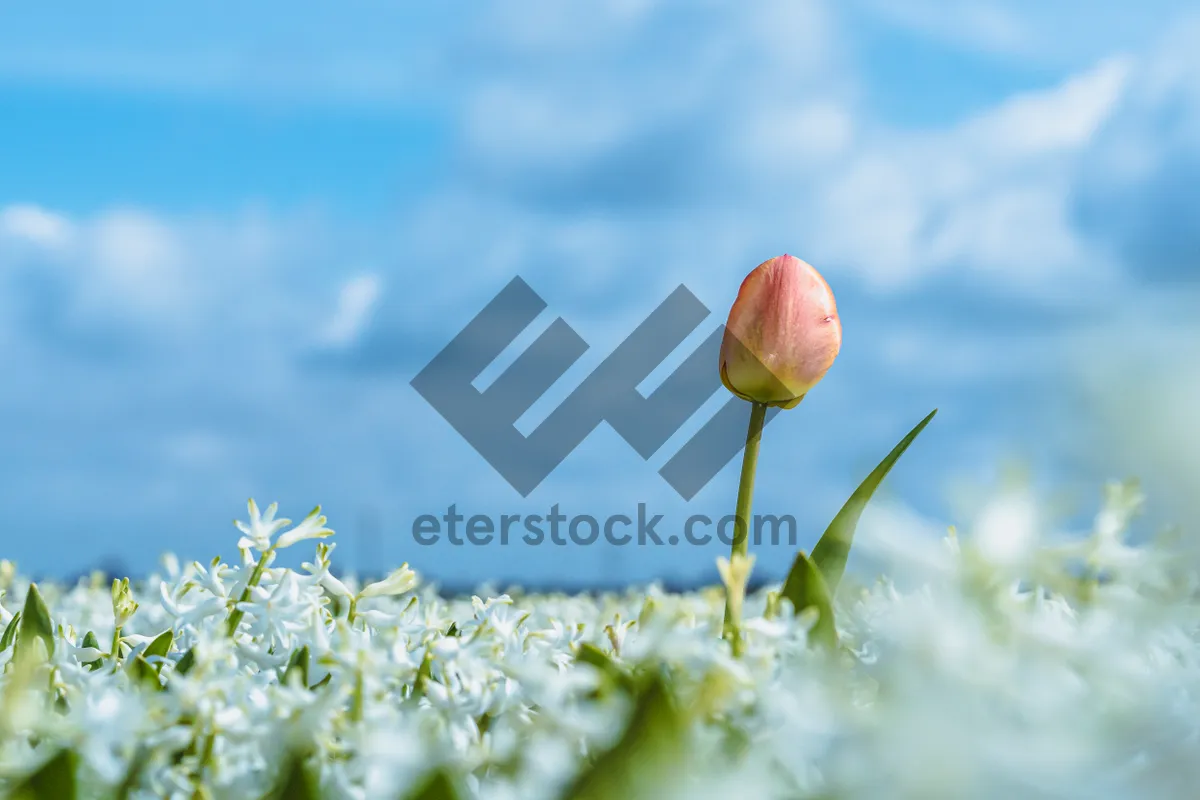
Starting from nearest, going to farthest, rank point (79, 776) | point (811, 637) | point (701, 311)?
1. point (79, 776)
2. point (811, 637)
3. point (701, 311)

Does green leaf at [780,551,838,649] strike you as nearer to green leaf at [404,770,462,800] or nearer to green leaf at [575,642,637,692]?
green leaf at [575,642,637,692]

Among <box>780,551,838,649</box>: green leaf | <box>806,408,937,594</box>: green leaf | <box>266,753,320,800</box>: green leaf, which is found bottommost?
<box>266,753,320,800</box>: green leaf

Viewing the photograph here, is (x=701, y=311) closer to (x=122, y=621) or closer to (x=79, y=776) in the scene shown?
(x=122, y=621)

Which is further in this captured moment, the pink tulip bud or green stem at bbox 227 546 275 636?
the pink tulip bud

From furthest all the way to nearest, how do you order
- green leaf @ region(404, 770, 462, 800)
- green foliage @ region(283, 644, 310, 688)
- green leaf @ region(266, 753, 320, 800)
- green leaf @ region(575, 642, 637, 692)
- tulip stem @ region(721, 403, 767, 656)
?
tulip stem @ region(721, 403, 767, 656)
green foliage @ region(283, 644, 310, 688)
green leaf @ region(575, 642, 637, 692)
green leaf @ region(266, 753, 320, 800)
green leaf @ region(404, 770, 462, 800)

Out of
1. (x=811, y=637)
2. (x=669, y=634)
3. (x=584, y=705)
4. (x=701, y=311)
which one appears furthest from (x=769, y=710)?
(x=701, y=311)

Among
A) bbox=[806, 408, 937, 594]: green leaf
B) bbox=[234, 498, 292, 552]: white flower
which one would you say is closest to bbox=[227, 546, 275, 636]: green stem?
bbox=[234, 498, 292, 552]: white flower

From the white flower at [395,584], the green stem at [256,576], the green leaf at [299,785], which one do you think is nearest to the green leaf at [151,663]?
the green stem at [256,576]
